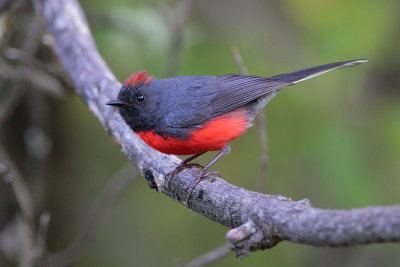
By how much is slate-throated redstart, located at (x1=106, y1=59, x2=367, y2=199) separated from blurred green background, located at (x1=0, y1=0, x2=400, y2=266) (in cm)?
108

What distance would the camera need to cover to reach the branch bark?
1943 millimetres

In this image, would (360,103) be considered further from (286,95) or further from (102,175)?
(102,175)

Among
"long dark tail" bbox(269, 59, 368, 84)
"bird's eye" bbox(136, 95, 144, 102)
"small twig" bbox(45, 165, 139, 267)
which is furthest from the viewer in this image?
"small twig" bbox(45, 165, 139, 267)

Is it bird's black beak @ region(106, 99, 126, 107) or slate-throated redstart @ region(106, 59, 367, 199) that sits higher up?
bird's black beak @ region(106, 99, 126, 107)

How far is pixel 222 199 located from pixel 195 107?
1.47 m

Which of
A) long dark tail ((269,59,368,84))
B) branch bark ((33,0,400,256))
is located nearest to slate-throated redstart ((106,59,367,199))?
long dark tail ((269,59,368,84))

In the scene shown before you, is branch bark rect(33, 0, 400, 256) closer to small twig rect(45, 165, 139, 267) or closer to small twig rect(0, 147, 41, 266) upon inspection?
small twig rect(0, 147, 41, 266)

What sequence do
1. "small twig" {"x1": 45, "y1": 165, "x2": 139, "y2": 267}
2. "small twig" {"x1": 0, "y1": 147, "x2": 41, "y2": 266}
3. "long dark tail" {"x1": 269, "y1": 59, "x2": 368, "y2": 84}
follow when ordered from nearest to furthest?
"long dark tail" {"x1": 269, "y1": 59, "x2": 368, "y2": 84}, "small twig" {"x1": 0, "y1": 147, "x2": 41, "y2": 266}, "small twig" {"x1": 45, "y1": 165, "x2": 139, "y2": 267}

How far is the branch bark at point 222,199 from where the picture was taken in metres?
1.94

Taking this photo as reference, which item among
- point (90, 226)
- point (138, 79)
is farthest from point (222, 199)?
point (90, 226)

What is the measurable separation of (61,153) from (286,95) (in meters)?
3.26

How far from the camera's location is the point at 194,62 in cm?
548

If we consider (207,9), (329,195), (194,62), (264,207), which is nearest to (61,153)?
(194,62)

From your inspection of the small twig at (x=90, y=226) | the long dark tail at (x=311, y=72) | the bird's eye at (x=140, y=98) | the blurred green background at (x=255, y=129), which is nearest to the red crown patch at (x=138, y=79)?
the bird's eye at (x=140, y=98)
